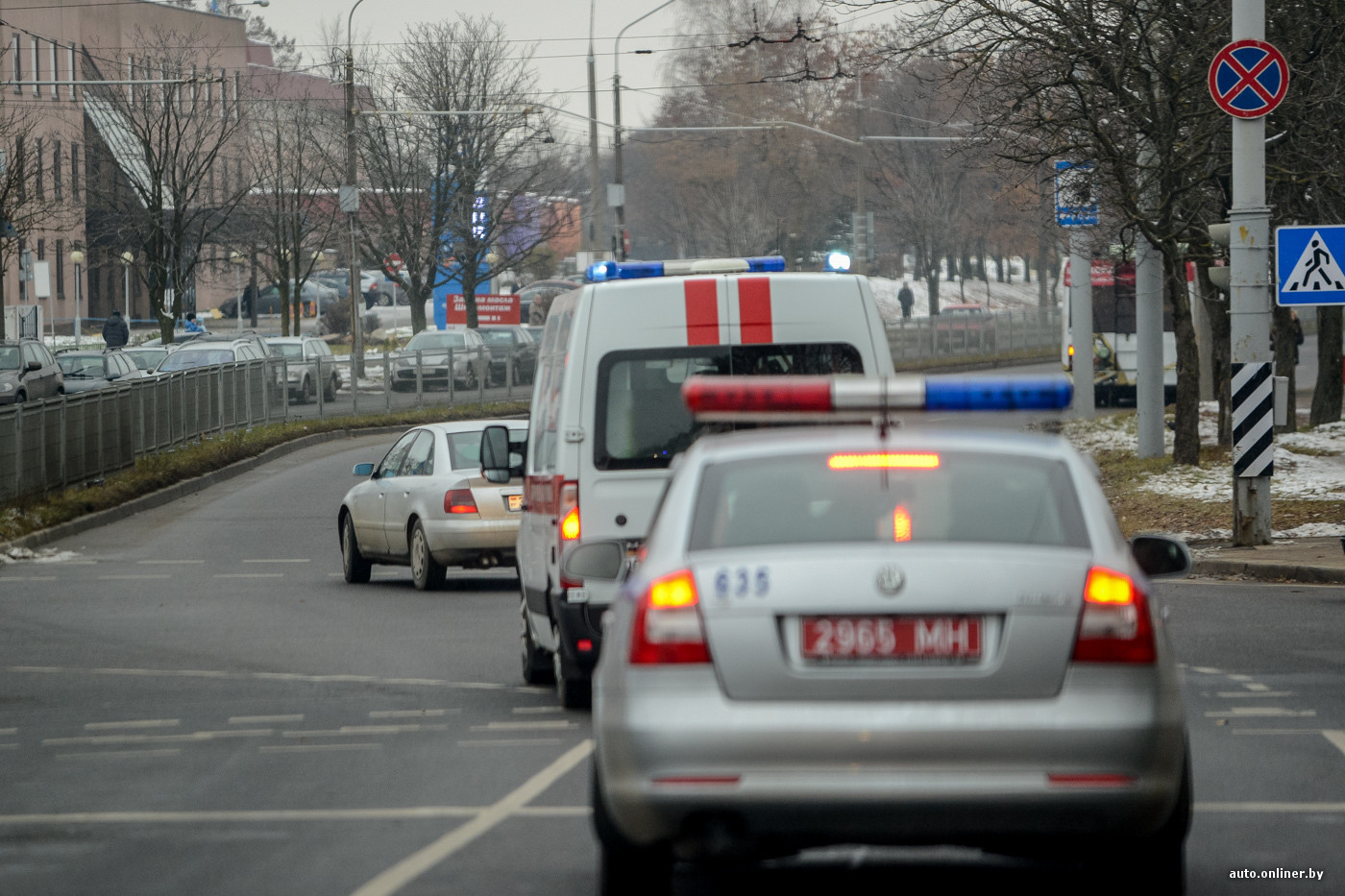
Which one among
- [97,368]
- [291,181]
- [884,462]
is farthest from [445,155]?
[884,462]

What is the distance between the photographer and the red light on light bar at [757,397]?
5684 mm

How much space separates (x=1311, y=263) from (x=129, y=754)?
12191 mm

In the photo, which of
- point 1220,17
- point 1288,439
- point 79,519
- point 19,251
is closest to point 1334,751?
point 1220,17

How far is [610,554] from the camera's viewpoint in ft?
21.9

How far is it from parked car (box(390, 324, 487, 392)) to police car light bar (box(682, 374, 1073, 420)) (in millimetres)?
40642

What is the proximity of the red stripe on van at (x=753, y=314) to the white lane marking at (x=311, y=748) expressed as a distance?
8.69 feet

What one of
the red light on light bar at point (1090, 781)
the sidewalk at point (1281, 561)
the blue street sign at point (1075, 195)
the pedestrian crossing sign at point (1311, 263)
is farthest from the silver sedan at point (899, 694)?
the blue street sign at point (1075, 195)

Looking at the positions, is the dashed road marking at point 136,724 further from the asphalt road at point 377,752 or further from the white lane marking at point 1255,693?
the white lane marking at point 1255,693

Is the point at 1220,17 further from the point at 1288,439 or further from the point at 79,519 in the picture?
the point at 79,519

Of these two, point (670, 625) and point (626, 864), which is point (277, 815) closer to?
point (626, 864)

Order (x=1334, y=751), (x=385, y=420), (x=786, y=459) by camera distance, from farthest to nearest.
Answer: (x=385, y=420)
(x=1334, y=751)
(x=786, y=459)

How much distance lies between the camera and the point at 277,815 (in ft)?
24.0

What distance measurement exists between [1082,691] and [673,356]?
4.74 m

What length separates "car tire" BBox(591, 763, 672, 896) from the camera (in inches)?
209
